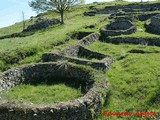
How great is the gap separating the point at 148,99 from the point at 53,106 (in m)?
6.90

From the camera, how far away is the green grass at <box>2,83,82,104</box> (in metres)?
20.5

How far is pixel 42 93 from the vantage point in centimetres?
2178

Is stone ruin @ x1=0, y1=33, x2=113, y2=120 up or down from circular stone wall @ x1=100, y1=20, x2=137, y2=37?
down

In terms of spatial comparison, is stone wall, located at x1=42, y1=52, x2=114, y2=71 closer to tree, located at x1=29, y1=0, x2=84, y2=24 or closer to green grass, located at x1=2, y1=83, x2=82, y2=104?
green grass, located at x1=2, y1=83, x2=82, y2=104

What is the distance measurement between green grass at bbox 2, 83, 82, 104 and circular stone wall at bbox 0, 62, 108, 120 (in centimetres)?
76

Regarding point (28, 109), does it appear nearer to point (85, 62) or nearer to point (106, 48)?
point (85, 62)

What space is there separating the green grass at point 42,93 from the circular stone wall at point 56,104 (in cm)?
76

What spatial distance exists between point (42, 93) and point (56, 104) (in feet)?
15.3

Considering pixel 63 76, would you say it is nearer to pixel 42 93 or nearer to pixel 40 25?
pixel 42 93

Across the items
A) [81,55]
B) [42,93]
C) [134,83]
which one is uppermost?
[81,55]

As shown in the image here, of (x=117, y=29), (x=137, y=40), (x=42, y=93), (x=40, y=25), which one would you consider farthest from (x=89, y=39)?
(x=40, y=25)

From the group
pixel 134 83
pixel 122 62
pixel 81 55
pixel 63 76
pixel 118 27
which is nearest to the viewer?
pixel 134 83

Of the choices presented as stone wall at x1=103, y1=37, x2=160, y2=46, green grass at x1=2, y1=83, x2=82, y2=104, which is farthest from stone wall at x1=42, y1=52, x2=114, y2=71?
stone wall at x1=103, y1=37, x2=160, y2=46

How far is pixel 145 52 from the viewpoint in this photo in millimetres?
31938
